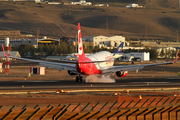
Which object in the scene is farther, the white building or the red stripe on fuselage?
the white building

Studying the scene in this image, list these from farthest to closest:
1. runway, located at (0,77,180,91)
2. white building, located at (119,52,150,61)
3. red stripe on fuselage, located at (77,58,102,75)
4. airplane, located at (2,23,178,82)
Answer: white building, located at (119,52,150,61), airplane, located at (2,23,178,82), red stripe on fuselage, located at (77,58,102,75), runway, located at (0,77,180,91)

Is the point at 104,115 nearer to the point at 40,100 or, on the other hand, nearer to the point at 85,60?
the point at 40,100

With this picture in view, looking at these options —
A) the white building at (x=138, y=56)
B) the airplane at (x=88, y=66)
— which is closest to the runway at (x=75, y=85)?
the airplane at (x=88, y=66)

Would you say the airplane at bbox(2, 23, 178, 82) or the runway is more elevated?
the airplane at bbox(2, 23, 178, 82)

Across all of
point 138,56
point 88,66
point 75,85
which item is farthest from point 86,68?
point 138,56

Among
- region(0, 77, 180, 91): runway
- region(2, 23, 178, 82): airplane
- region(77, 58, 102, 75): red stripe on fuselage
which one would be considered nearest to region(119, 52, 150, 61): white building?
region(2, 23, 178, 82): airplane

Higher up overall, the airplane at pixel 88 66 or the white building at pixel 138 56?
the airplane at pixel 88 66

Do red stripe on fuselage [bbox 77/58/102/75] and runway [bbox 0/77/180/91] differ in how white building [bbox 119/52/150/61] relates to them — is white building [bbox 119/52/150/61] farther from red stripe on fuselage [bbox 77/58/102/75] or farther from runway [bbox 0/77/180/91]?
runway [bbox 0/77/180/91]

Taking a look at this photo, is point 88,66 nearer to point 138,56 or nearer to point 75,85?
point 75,85

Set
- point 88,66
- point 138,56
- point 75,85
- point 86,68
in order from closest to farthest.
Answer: point 75,85
point 86,68
point 88,66
point 138,56

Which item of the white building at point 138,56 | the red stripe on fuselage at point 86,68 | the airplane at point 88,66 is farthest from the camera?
the white building at point 138,56

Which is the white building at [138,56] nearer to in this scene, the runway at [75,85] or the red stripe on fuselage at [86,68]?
the red stripe on fuselage at [86,68]

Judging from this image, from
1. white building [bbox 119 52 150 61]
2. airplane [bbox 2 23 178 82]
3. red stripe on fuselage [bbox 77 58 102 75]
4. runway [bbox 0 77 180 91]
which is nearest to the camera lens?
runway [bbox 0 77 180 91]

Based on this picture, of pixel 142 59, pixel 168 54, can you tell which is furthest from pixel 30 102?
pixel 168 54
